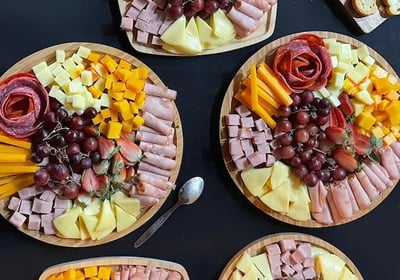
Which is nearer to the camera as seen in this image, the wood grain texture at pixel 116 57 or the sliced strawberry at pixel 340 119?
the wood grain texture at pixel 116 57

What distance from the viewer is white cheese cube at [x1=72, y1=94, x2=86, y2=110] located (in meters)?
1.70

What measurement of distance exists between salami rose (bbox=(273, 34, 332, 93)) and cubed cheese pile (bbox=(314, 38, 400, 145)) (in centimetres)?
5

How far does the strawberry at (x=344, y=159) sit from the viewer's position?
1.92 m

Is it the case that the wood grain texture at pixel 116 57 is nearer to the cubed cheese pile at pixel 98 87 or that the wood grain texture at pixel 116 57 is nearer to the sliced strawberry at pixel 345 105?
the cubed cheese pile at pixel 98 87

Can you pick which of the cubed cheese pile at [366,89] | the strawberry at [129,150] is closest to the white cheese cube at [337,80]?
the cubed cheese pile at [366,89]

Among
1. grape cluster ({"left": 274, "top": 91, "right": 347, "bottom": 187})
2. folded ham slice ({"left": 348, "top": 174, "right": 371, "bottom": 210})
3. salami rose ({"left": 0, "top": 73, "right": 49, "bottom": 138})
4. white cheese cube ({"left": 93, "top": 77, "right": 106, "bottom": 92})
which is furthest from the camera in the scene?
folded ham slice ({"left": 348, "top": 174, "right": 371, "bottom": 210})

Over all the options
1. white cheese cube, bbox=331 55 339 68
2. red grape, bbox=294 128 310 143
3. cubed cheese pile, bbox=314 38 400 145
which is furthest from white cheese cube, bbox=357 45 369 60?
red grape, bbox=294 128 310 143

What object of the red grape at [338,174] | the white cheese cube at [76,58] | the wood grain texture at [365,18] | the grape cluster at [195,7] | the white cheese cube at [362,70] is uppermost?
the grape cluster at [195,7]

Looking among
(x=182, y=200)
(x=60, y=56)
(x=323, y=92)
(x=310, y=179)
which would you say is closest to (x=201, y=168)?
(x=182, y=200)

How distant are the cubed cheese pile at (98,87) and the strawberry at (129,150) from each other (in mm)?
33

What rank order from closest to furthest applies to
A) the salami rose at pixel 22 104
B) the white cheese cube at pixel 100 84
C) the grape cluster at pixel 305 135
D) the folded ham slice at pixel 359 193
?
1. the salami rose at pixel 22 104
2. the white cheese cube at pixel 100 84
3. the grape cluster at pixel 305 135
4. the folded ham slice at pixel 359 193

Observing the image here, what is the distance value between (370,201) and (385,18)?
0.59m

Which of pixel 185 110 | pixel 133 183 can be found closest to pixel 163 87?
pixel 185 110

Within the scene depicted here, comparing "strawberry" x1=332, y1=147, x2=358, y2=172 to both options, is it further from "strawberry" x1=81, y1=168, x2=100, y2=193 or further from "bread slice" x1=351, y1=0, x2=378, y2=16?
"strawberry" x1=81, y1=168, x2=100, y2=193
